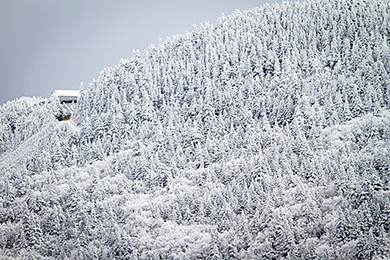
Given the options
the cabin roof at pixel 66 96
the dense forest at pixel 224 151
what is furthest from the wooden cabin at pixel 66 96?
the dense forest at pixel 224 151

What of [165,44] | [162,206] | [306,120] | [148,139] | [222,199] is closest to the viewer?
[222,199]

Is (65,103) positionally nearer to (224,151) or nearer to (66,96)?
(66,96)

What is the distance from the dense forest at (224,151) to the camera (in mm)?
70375

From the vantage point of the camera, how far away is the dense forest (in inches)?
2771

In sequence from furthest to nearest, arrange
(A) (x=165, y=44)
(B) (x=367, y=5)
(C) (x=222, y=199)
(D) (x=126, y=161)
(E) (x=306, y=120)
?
(A) (x=165, y=44)
(B) (x=367, y=5)
(D) (x=126, y=161)
(E) (x=306, y=120)
(C) (x=222, y=199)

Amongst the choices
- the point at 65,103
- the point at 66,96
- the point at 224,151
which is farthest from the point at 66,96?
the point at 224,151

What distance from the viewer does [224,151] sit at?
3698 inches

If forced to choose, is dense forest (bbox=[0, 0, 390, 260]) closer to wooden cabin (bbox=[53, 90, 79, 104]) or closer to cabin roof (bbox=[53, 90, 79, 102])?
wooden cabin (bbox=[53, 90, 79, 104])

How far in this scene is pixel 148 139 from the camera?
357 ft

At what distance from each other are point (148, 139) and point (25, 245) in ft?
124

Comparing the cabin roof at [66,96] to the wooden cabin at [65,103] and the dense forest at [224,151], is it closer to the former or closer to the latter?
the wooden cabin at [65,103]

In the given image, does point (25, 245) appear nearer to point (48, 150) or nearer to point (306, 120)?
point (48, 150)

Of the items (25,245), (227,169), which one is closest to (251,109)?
(227,169)

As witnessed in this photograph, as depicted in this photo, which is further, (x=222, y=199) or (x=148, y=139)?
(x=148, y=139)
